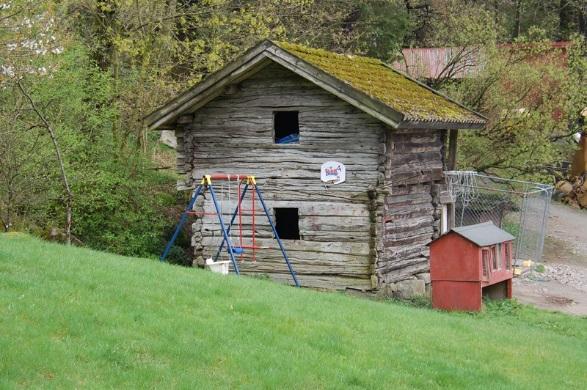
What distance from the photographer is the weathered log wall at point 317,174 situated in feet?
Answer: 58.7

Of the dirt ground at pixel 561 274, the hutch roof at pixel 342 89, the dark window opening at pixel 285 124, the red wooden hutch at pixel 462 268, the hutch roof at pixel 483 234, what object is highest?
the hutch roof at pixel 342 89

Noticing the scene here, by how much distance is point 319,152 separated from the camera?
18.2 m

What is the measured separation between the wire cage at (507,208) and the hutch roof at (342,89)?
1961 mm

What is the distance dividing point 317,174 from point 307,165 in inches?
11.6

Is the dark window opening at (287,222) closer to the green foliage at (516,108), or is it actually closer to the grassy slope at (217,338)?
the grassy slope at (217,338)

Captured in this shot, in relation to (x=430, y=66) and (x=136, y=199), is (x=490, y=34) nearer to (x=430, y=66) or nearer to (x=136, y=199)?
(x=430, y=66)

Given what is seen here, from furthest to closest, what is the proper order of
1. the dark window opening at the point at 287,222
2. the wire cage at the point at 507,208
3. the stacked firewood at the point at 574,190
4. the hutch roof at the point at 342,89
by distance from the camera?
the stacked firewood at the point at 574,190, the wire cage at the point at 507,208, the dark window opening at the point at 287,222, the hutch roof at the point at 342,89

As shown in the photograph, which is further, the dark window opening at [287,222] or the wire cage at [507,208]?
the wire cage at [507,208]

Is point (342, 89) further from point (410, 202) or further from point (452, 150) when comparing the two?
point (452, 150)

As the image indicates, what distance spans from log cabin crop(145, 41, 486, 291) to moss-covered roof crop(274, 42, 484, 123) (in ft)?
0.22

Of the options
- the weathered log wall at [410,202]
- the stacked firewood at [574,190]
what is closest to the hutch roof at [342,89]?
the weathered log wall at [410,202]

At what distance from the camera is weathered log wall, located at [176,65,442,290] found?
17891mm

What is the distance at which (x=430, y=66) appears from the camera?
31.1 meters

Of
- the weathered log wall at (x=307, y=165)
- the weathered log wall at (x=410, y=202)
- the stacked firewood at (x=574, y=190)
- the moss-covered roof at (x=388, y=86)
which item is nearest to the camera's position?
the moss-covered roof at (x=388, y=86)
